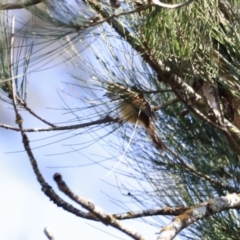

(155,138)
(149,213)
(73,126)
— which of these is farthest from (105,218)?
(155,138)

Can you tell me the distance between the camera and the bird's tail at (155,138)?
134 centimetres

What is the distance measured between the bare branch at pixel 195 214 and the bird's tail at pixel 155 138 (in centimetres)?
37

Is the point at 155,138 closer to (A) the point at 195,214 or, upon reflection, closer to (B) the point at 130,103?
(B) the point at 130,103

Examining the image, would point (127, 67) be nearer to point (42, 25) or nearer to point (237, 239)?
point (42, 25)

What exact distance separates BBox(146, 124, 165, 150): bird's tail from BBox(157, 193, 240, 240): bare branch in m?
0.37

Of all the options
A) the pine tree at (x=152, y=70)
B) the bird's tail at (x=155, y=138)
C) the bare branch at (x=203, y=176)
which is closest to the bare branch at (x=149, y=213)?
the pine tree at (x=152, y=70)

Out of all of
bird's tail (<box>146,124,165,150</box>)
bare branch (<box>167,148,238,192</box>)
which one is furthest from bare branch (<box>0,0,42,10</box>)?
bare branch (<box>167,148,238,192</box>)

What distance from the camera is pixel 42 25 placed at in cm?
101

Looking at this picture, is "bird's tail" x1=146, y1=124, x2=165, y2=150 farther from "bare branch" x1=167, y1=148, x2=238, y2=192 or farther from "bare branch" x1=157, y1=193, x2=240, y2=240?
"bare branch" x1=157, y1=193, x2=240, y2=240

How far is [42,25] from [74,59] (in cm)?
29

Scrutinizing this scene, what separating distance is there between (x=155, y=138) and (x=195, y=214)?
20.0 inches

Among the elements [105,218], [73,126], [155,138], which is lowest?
[105,218]

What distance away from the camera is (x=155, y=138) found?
55.1 inches

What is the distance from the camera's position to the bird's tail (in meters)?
1.34
